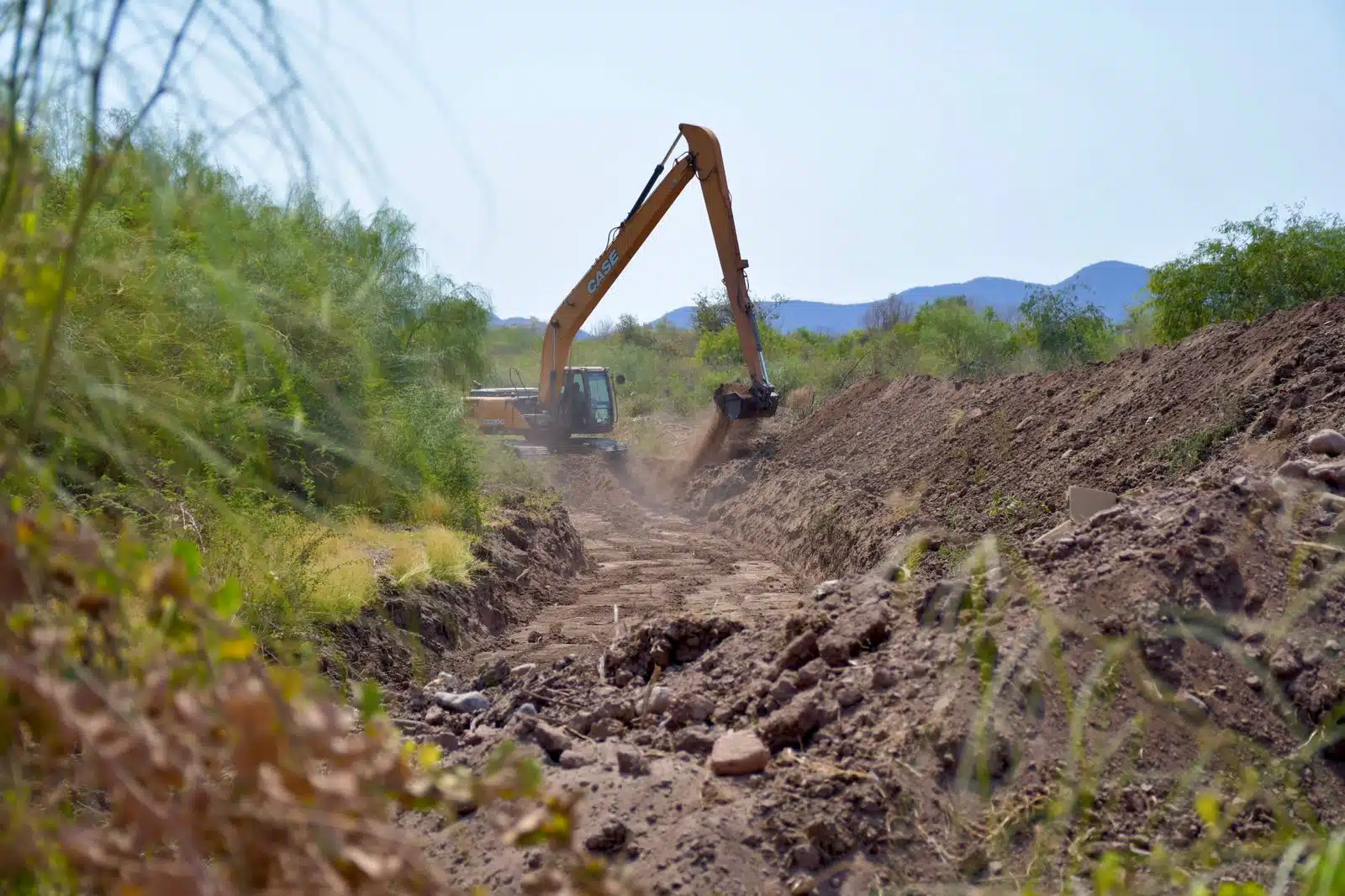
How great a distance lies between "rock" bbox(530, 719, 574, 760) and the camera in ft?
17.0

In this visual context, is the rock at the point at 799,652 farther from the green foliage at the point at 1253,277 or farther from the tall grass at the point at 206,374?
the green foliage at the point at 1253,277

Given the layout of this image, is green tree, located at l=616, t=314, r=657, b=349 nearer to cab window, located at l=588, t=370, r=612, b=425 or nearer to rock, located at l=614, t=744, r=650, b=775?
cab window, located at l=588, t=370, r=612, b=425

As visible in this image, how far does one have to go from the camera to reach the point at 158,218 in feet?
22.7

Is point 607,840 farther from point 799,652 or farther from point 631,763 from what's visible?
point 799,652

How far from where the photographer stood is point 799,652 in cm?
553

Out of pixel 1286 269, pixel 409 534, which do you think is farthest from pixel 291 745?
pixel 1286 269

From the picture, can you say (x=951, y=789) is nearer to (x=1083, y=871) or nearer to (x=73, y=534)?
(x=1083, y=871)

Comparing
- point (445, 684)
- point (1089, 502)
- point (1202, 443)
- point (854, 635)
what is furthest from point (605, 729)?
point (1202, 443)

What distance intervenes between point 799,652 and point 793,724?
0.73 metres

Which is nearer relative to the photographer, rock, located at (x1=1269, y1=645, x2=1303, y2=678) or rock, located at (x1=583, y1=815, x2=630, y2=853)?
rock, located at (x1=583, y1=815, x2=630, y2=853)

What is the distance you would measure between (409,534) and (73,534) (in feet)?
32.0

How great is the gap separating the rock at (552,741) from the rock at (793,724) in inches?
37.4

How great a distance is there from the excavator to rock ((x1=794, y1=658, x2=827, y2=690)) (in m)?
15.7

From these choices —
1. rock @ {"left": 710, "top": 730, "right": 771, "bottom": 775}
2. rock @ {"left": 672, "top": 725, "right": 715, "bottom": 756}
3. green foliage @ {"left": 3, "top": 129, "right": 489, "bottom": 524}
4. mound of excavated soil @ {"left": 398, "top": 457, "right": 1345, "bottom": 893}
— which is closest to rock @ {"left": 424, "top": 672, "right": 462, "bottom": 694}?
mound of excavated soil @ {"left": 398, "top": 457, "right": 1345, "bottom": 893}
